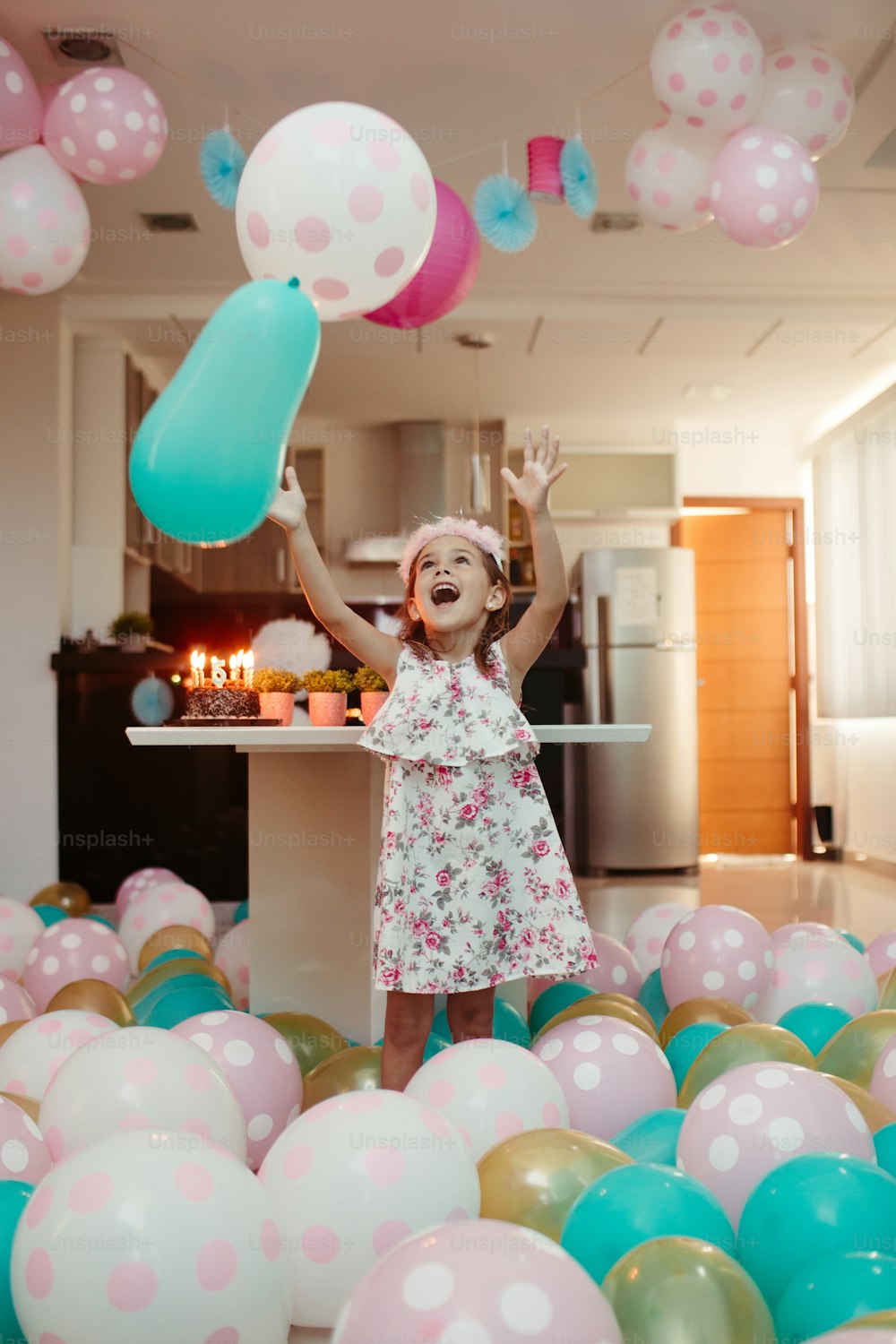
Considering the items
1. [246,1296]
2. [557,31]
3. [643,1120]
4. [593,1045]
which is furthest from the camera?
[557,31]

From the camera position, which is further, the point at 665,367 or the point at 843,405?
the point at 843,405

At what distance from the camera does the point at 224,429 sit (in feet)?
4.54

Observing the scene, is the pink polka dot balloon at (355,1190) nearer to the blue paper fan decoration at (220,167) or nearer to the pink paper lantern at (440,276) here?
the pink paper lantern at (440,276)

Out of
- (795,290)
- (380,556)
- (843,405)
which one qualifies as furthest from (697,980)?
(843,405)

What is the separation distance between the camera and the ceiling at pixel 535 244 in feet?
10.3

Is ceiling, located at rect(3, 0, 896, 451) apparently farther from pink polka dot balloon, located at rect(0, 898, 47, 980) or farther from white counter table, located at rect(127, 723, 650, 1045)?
white counter table, located at rect(127, 723, 650, 1045)

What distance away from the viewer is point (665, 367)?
232 inches

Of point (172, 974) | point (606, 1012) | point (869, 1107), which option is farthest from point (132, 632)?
point (869, 1107)

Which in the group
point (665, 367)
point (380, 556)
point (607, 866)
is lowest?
point (607, 866)

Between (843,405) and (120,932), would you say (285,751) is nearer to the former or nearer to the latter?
(120,932)

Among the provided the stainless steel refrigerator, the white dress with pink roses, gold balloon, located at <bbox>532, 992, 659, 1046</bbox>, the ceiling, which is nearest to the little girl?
the white dress with pink roses

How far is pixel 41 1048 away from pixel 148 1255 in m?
0.88

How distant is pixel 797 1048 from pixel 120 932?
202 centimetres

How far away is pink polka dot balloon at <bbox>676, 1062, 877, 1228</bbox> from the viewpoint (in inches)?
56.1
